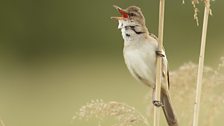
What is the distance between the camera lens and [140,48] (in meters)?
3.79

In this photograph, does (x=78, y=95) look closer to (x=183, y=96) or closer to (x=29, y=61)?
(x=29, y=61)

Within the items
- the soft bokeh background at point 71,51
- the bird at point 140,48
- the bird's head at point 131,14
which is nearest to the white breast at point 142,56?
the bird at point 140,48

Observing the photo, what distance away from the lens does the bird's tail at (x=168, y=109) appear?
3820mm

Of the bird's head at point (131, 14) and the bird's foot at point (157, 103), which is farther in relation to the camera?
the bird's head at point (131, 14)

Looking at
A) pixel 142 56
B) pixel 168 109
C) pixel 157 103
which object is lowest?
pixel 168 109

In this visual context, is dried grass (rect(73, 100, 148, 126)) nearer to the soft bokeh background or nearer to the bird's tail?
the bird's tail

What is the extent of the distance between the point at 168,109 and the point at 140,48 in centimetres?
34

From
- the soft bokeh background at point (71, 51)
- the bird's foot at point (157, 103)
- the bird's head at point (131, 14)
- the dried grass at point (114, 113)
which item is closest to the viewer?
the dried grass at point (114, 113)

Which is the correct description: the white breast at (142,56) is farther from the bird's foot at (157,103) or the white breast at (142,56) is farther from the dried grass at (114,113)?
the dried grass at (114,113)

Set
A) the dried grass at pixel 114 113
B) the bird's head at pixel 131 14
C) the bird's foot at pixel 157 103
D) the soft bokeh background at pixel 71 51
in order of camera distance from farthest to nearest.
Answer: the soft bokeh background at pixel 71 51, the bird's head at pixel 131 14, the bird's foot at pixel 157 103, the dried grass at pixel 114 113

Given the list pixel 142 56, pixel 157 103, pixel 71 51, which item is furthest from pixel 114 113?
pixel 71 51

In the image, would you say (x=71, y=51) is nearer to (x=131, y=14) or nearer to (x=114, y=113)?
(x=131, y=14)

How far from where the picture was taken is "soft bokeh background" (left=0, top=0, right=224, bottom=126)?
31.6 ft

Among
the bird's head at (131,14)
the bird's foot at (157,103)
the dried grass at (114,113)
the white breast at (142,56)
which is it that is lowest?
the bird's foot at (157,103)
